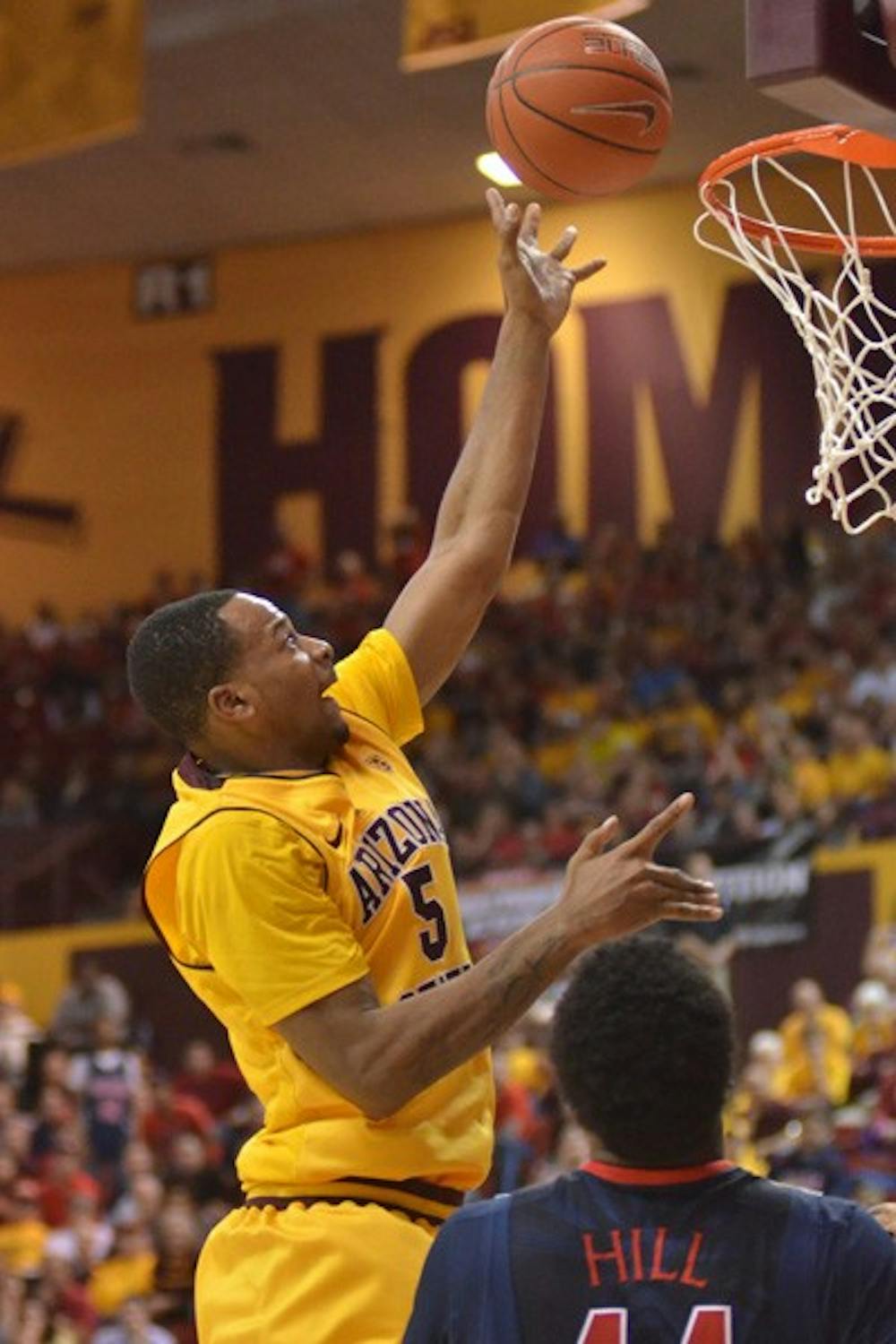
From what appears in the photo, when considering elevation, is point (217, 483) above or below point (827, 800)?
below

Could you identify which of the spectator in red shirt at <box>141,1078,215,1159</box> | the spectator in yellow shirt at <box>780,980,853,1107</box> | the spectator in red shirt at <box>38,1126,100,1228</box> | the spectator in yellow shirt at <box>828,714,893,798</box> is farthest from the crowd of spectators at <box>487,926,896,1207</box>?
the spectator in red shirt at <box>38,1126,100,1228</box>

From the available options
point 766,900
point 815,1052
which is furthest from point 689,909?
point 766,900

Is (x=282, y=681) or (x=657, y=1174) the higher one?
(x=657, y=1174)

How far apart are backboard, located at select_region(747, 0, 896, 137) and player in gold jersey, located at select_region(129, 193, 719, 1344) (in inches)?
42.0

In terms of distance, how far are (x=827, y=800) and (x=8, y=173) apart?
939 cm

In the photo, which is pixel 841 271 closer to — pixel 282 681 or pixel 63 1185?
pixel 282 681

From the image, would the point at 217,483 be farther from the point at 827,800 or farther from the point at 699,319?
the point at 827,800

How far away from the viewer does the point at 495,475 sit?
409 cm

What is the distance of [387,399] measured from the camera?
2166cm

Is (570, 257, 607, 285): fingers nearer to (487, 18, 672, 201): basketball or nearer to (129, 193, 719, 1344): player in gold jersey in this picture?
(487, 18, 672, 201): basketball

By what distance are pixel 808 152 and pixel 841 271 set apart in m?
0.56

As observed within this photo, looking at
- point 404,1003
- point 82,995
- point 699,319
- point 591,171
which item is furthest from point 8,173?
point 404,1003

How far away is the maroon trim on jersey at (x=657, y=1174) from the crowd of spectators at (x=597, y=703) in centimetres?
1124

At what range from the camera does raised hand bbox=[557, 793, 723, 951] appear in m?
2.89
